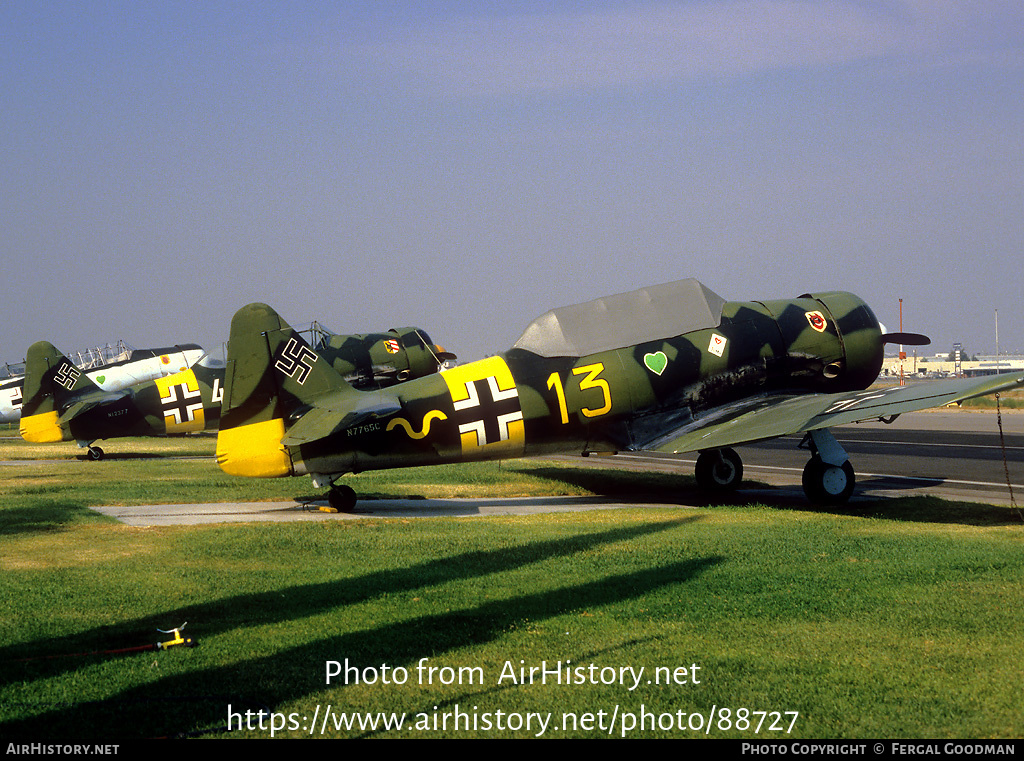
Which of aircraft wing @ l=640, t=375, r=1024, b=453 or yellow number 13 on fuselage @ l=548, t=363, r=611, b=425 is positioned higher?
yellow number 13 on fuselage @ l=548, t=363, r=611, b=425

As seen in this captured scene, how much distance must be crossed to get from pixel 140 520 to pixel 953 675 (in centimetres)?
1180

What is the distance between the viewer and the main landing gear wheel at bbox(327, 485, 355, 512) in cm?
1493

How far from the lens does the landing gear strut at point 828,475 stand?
14602 millimetres

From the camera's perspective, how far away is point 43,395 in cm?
3005

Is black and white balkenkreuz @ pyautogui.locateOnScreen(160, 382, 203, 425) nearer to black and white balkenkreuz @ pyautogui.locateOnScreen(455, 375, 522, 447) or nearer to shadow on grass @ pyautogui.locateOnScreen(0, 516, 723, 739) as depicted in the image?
black and white balkenkreuz @ pyautogui.locateOnScreen(455, 375, 522, 447)

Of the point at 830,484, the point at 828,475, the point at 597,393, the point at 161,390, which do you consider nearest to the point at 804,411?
the point at 828,475

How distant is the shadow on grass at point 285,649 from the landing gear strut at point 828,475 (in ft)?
19.3

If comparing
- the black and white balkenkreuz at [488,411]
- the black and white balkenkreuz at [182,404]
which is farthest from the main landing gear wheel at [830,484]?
the black and white balkenkreuz at [182,404]

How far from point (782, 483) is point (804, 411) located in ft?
17.4

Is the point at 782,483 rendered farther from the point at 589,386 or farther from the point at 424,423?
the point at 424,423

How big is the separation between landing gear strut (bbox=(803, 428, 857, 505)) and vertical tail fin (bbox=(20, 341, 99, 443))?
81.4ft

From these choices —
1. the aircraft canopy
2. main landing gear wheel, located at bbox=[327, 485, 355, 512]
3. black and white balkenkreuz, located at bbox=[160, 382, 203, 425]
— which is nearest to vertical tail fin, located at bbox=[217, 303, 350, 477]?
main landing gear wheel, located at bbox=[327, 485, 355, 512]

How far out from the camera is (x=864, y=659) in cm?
598

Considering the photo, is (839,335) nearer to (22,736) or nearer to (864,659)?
(864,659)
